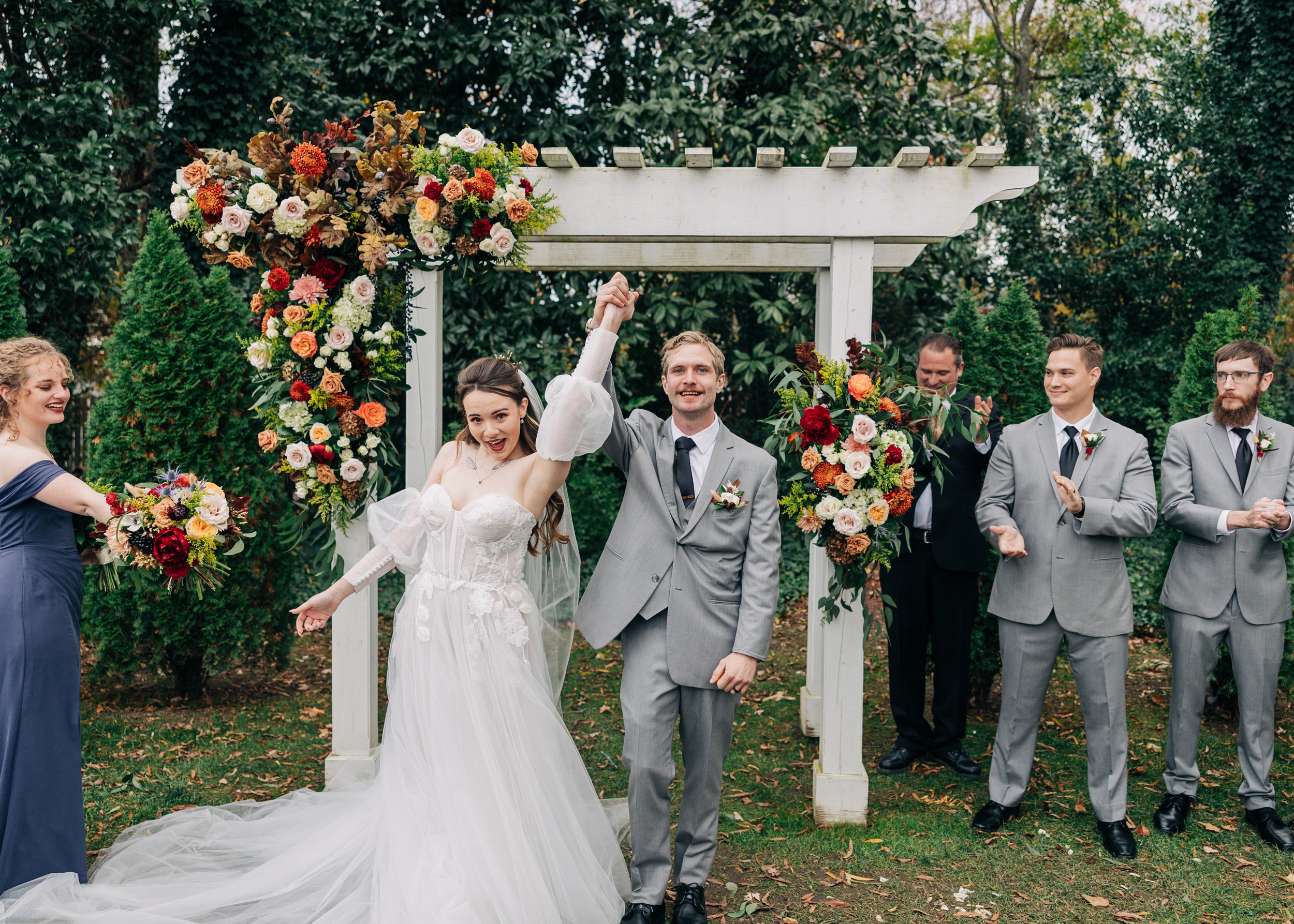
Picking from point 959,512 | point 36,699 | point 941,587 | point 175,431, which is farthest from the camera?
point 175,431

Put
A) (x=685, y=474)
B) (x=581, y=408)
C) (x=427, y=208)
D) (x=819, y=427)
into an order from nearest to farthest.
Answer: (x=581, y=408), (x=685, y=474), (x=427, y=208), (x=819, y=427)

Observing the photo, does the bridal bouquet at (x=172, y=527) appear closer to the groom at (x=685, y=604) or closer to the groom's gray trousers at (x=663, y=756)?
the groom at (x=685, y=604)

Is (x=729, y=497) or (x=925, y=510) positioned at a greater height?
(x=729, y=497)

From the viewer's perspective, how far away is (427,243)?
4211mm

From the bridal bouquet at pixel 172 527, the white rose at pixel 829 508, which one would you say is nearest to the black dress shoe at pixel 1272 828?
the white rose at pixel 829 508

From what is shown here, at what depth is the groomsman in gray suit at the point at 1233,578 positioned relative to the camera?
14.7 ft

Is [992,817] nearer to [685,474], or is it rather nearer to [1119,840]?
[1119,840]

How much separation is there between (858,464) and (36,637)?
11.0ft

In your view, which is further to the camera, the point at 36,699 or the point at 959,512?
the point at 959,512

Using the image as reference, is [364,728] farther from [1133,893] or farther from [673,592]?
[1133,893]

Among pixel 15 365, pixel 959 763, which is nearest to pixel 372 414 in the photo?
pixel 15 365

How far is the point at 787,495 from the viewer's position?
439cm

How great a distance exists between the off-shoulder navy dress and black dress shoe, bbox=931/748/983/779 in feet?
14.2

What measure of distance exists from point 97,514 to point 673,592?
7.28ft
